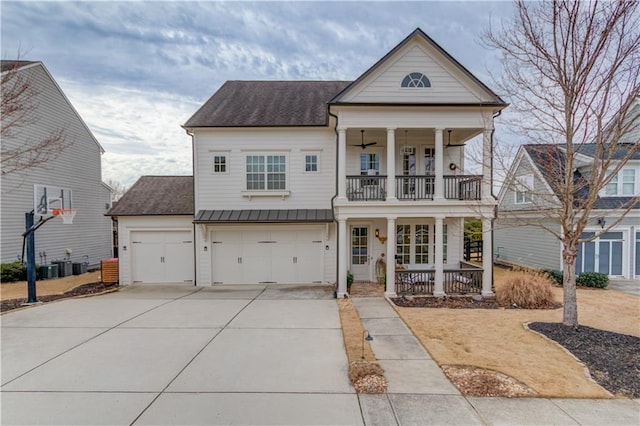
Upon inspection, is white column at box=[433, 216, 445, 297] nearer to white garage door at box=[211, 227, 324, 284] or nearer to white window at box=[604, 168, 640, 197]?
white garage door at box=[211, 227, 324, 284]

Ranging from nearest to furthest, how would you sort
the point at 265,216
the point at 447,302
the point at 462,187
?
the point at 447,302 → the point at 462,187 → the point at 265,216

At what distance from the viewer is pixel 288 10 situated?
1166cm

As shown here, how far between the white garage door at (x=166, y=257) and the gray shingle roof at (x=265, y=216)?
5.55ft

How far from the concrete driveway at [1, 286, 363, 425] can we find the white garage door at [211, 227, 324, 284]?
3.43 meters

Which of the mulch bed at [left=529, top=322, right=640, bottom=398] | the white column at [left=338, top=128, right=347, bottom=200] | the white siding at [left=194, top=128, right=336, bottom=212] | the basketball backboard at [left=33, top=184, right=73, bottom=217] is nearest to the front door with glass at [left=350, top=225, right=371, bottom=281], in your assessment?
the white siding at [left=194, top=128, right=336, bottom=212]

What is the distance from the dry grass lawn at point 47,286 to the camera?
37.5 ft

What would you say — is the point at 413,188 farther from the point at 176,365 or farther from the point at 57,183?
the point at 57,183

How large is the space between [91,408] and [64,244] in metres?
16.1

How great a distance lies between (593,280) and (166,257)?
1766cm

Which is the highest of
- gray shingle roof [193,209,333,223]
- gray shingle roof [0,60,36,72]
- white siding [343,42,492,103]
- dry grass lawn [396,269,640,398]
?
gray shingle roof [0,60,36,72]

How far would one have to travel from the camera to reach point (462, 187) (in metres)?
11.6

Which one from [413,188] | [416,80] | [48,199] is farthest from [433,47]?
[48,199]

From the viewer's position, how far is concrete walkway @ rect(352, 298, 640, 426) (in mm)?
3924

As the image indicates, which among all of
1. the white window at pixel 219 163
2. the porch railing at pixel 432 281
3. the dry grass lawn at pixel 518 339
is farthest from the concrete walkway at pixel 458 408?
the white window at pixel 219 163
